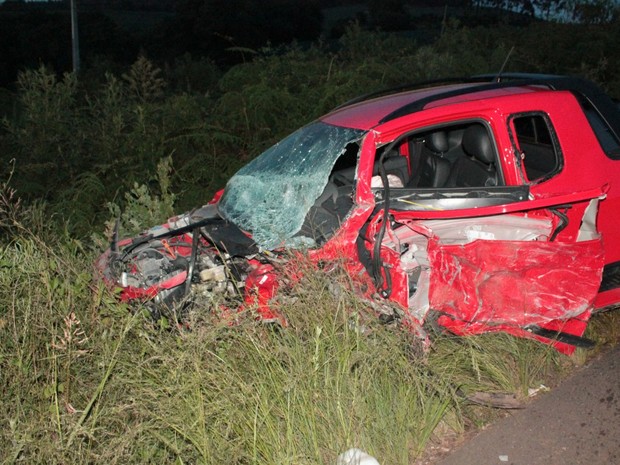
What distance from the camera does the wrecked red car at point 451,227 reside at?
4.64 m

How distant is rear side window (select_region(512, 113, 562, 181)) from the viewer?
5.30 m

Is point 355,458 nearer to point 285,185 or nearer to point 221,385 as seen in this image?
point 221,385

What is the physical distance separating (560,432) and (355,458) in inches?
52.3

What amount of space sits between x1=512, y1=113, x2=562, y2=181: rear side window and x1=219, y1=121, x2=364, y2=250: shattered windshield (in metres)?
1.31

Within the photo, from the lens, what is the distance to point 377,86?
414 inches

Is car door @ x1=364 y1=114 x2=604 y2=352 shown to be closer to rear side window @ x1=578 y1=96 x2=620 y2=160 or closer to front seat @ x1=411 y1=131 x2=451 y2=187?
rear side window @ x1=578 y1=96 x2=620 y2=160

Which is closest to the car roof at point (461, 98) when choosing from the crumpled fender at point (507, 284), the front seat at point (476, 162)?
the front seat at point (476, 162)

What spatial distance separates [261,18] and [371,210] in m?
23.7

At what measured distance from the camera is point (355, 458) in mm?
3680

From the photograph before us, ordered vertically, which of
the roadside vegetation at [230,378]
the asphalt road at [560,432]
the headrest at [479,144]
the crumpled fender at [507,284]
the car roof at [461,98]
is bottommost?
the asphalt road at [560,432]

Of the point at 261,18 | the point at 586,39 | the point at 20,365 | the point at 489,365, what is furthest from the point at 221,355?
the point at 261,18

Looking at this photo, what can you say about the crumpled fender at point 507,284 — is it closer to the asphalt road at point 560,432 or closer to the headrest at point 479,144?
the asphalt road at point 560,432

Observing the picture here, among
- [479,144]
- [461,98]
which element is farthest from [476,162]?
[461,98]

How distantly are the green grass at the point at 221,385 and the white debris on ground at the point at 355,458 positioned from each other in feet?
0.27
